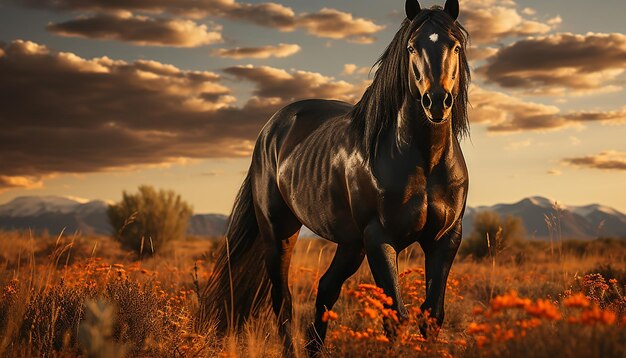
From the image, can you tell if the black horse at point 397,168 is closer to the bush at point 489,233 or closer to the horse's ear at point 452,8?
the horse's ear at point 452,8

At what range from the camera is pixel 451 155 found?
4.23 m

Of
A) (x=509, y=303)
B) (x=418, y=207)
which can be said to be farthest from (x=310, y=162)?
(x=509, y=303)

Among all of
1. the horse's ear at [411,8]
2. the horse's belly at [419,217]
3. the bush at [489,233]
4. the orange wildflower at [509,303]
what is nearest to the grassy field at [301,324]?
the orange wildflower at [509,303]

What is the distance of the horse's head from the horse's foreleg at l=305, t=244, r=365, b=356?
152 cm

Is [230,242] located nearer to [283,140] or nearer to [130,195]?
[283,140]

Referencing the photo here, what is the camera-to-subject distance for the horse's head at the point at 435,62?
3.65 metres

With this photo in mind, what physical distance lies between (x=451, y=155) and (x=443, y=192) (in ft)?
0.90

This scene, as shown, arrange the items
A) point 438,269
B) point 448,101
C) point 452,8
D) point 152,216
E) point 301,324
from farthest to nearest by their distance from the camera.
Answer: point 152,216
point 301,324
point 452,8
point 438,269
point 448,101

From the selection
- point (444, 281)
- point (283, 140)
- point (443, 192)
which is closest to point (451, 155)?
point (443, 192)

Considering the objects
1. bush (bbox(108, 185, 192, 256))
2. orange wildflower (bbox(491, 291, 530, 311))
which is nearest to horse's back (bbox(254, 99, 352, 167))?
orange wildflower (bbox(491, 291, 530, 311))

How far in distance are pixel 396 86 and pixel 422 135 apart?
41 cm

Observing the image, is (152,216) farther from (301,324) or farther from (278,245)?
(278,245)

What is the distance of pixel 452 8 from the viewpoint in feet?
14.2

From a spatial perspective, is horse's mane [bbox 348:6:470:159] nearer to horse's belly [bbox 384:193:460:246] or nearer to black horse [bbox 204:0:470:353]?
black horse [bbox 204:0:470:353]
